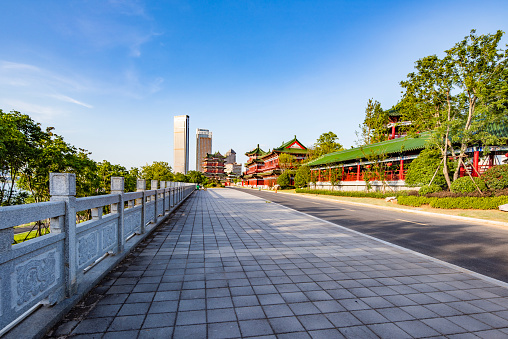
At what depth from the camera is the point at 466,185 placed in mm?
15266

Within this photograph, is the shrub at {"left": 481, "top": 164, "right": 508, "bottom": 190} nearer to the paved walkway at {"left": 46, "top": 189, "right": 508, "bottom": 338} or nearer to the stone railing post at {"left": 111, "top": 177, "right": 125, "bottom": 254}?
the paved walkway at {"left": 46, "top": 189, "right": 508, "bottom": 338}

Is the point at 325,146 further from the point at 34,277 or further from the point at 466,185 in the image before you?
the point at 34,277

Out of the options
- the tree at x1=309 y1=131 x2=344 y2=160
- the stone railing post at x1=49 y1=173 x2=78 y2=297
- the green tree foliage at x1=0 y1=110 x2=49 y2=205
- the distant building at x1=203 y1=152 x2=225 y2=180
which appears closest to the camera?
the stone railing post at x1=49 y1=173 x2=78 y2=297

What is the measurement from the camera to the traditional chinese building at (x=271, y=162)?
189 ft

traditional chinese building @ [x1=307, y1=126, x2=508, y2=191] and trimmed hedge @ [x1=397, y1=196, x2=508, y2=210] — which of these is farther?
traditional chinese building @ [x1=307, y1=126, x2=508, y2=191]

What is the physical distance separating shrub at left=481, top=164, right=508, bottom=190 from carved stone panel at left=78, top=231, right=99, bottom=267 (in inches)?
750

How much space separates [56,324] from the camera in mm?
2512

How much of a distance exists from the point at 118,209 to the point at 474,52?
20.9m

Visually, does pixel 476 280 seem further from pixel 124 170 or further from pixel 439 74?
pixel 124 170

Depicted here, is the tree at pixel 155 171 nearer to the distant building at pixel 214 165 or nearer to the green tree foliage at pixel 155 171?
the green tree foliage at pixel 155 171

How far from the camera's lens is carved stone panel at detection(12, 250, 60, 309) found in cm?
207

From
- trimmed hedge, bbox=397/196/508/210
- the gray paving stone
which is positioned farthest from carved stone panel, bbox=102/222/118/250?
trimmed hedge, bbox=397/196/508/210

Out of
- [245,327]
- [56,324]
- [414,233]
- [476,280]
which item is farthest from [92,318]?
[414,233]

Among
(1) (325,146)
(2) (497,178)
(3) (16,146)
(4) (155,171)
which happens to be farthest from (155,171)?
(2) (497,178)
